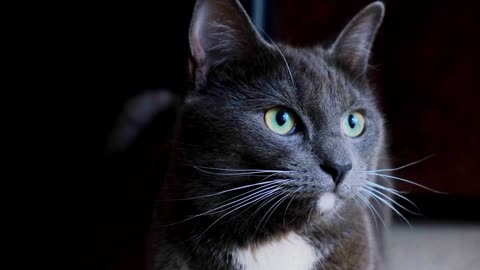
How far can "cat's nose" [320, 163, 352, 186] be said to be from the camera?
93 centimetres

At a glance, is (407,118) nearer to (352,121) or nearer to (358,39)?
(358,39)

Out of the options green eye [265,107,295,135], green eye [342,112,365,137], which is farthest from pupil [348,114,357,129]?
green eye [265,107,295,135]

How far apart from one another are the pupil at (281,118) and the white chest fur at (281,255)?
0.67 feet

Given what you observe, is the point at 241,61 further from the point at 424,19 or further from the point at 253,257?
the point at 424,19

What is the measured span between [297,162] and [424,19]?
1099 mm

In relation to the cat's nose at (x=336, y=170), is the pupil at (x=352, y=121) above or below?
above

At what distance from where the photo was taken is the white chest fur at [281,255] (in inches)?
40.0

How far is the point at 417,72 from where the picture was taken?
6.10 feet

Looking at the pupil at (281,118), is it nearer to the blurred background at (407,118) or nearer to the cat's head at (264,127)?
the cat's head at (264,127)

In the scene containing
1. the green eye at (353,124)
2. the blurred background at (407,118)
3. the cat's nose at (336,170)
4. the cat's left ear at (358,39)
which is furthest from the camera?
the blurred background at (407,118)

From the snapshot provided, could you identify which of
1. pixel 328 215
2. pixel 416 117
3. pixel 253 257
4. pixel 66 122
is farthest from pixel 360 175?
pixel 66 122

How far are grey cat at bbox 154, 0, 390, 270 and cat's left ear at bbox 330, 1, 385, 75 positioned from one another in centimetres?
7

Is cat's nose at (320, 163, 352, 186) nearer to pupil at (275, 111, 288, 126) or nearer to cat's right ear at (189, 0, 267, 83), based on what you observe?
pupil at (275, 111, 288, 126)

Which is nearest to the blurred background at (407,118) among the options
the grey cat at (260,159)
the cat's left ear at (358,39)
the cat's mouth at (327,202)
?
the cat's left ear at (358,39)
